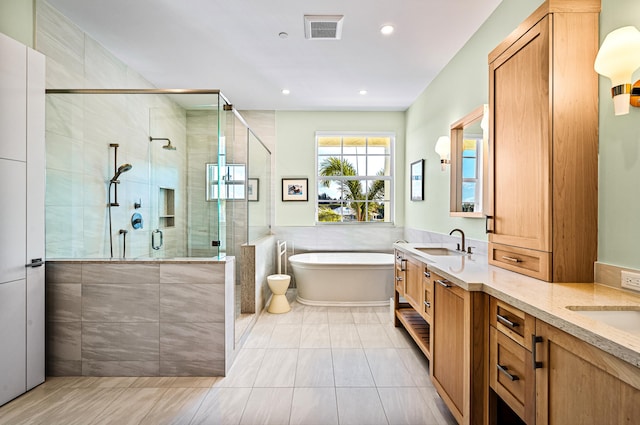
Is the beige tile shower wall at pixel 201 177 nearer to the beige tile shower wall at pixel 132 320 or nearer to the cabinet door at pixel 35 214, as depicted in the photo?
the beige tile shower wall at pixel 132 320

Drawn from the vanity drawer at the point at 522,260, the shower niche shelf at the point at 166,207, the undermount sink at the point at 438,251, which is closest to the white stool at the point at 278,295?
the shower niche shelf at the point at 166,207

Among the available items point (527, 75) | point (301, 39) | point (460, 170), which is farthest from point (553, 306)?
point (301, 39)

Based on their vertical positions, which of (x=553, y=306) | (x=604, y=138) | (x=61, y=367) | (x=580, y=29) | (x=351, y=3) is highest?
(x=351, y=3)

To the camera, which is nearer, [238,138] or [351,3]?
[351,3]

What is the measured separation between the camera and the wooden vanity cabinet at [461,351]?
1.57 metres

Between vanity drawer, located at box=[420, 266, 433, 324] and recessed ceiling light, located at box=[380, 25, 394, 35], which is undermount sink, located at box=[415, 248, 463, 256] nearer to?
vanity drawer, located at box=[420, 266, 433, 324]

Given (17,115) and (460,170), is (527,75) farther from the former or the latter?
(17,115)

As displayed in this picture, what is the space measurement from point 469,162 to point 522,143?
1.18m

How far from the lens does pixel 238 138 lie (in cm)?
330

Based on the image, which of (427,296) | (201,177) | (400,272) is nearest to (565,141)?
(427,296)

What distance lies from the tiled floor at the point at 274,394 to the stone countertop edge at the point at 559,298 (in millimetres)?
859

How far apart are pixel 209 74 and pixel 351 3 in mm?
2006

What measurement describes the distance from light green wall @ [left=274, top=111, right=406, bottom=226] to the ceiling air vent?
2.27m

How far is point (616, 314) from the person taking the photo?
1.22 metres
